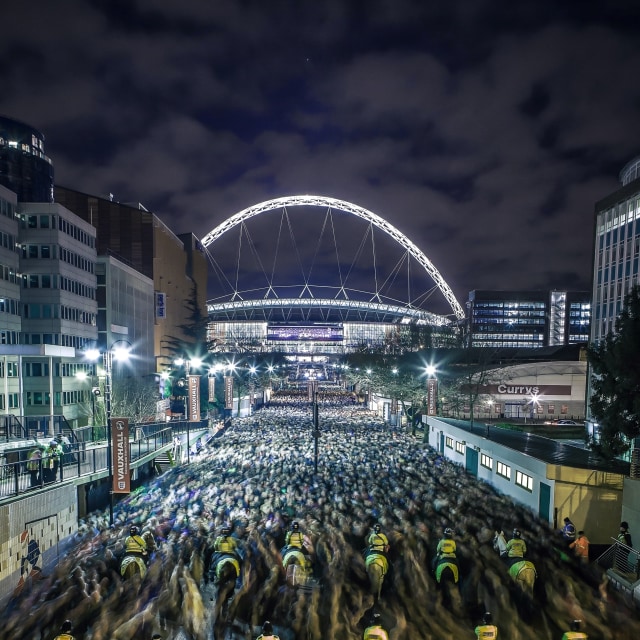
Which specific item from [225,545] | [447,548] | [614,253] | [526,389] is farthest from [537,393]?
[225,545]

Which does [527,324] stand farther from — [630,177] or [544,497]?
[544,497]

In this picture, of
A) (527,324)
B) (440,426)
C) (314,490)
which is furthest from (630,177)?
(527,324)

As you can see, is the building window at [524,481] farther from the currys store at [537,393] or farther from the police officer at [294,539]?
the currys store at [537,393]

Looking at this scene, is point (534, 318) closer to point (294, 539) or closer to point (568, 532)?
point (568, 532)

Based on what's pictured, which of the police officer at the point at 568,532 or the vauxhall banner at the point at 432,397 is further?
the vauxhall banner at the point at 432,397

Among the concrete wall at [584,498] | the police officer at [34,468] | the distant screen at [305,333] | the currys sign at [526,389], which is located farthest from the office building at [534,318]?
the police officer at [34,468]
